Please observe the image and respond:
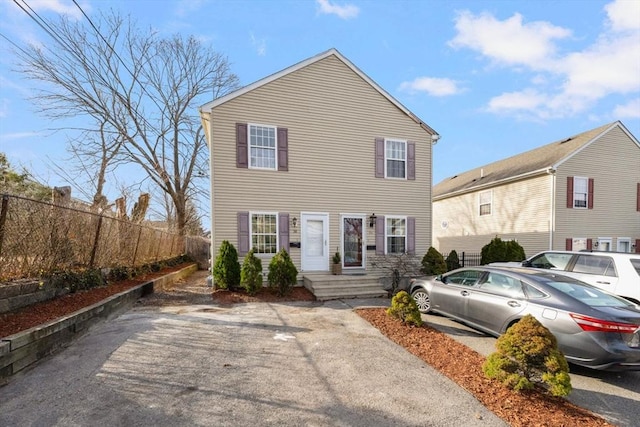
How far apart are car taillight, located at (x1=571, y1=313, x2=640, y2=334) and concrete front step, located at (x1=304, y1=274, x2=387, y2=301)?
5.82 meters

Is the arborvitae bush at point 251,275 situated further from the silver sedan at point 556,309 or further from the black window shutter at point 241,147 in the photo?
the silver sedan at point 556,309

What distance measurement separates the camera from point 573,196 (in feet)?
48.1

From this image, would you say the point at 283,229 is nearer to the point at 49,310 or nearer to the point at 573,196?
the point at 49,310

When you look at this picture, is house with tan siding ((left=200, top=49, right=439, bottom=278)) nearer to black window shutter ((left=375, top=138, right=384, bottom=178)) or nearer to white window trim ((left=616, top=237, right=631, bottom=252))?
black window shutter ((left=375, top=138, right=384, bottom=178))

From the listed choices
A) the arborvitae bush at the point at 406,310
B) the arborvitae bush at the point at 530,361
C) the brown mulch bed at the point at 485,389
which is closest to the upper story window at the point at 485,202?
the arborvitae bush at the point at 406,310

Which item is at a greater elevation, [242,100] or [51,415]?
[242,100]

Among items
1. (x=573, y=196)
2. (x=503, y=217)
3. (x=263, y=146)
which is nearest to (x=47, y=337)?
(x=263, y=146)

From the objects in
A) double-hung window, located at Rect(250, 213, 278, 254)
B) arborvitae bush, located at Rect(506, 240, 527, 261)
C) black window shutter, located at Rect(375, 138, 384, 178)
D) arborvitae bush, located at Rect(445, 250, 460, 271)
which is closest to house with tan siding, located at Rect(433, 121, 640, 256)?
arborvitae bush, located at Rect(506, 240, 527, 261)

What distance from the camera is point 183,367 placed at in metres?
4.11

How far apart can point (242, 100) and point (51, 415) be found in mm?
9400

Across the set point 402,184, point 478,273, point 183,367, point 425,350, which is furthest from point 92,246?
point 402,184

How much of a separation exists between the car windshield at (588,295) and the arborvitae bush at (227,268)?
7.82 meters

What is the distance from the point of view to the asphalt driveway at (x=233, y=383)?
303 centimetres

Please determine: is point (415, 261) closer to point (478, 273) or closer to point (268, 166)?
point (478, 273)
